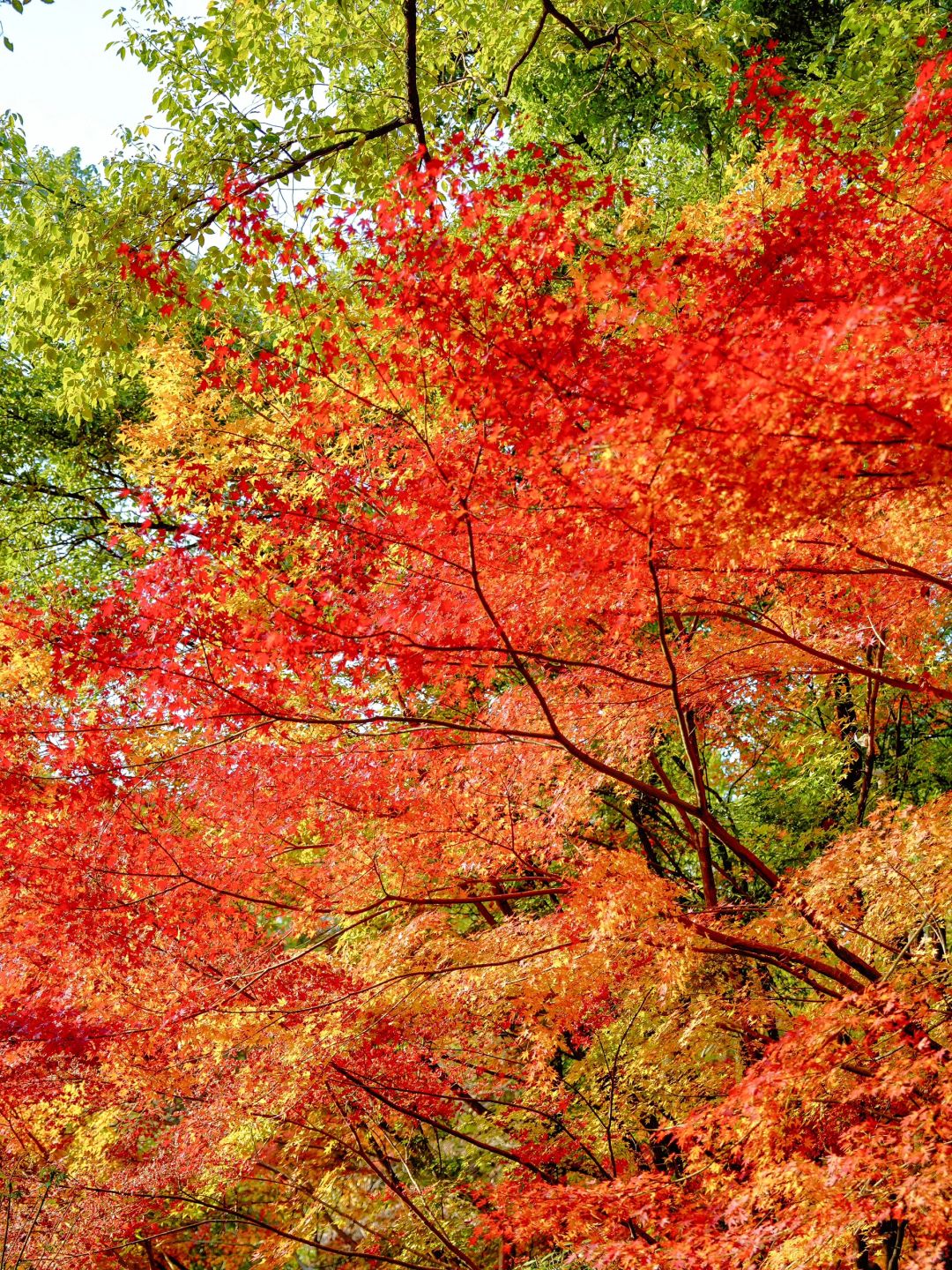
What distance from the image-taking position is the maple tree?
4.28 m

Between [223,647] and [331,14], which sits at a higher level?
[331,14]

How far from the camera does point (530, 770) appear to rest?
6.85m

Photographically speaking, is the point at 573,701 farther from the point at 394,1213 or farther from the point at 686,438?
the point at 394,1213

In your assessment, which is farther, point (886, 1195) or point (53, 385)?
point (53, 385)

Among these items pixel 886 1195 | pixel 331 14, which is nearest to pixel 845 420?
pixel 886 1195

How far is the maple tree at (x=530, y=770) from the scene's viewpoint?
4.28 m

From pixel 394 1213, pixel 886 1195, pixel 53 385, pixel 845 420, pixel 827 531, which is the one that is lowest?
pixel 886 1195

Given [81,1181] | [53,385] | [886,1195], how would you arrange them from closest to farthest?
[886,1195] < [81,1181] < [53,385]

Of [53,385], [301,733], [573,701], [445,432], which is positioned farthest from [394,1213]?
[53,385]

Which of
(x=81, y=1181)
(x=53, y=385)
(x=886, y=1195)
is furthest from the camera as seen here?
(x=53, y=385)

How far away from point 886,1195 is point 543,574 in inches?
141

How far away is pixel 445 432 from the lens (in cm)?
750

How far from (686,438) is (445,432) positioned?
406 centimetres

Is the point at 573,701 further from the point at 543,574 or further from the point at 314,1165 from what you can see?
the point at 314,1165
